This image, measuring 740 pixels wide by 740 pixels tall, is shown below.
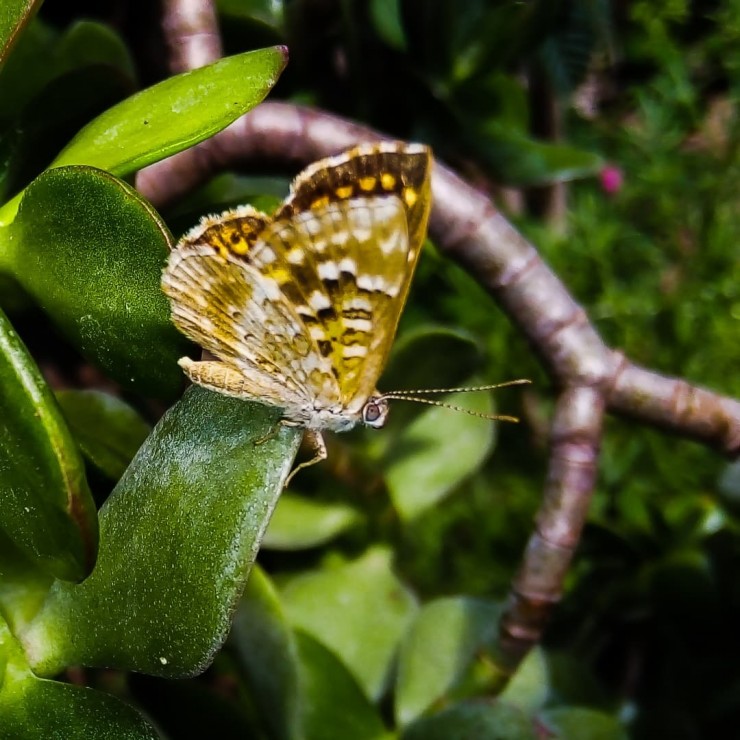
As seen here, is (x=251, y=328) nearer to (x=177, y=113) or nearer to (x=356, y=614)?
(x=177, y=113)

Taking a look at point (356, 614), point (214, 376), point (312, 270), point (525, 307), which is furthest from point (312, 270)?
point (356, 614)

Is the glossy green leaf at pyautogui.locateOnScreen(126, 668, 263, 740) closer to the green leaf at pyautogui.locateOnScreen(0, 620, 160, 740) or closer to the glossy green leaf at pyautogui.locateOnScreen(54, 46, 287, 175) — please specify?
the green leaf at pyautogui.locateOnScreen(0, 620, 160, 740)

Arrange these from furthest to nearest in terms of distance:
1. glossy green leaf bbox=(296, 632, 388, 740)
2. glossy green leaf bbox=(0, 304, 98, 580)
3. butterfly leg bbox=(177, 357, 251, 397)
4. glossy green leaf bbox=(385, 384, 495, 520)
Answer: glossy green leaf bbox=(385, 384, 495, 520), glossy green leaf bbox=(296, 632, 388, 740), butterfly leg bbox=(177, 357, 251, 397), glossy green leaf bbox=(0, 304, 98, 580)

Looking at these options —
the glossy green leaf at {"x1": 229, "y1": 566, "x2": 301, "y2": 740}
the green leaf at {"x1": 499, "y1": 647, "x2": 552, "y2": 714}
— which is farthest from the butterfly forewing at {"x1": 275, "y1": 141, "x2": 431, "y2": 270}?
the green leaf at {"x1": 499, "y1": 647, "x2": 552, "y2": 714}

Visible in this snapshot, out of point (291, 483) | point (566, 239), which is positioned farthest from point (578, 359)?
point (566, 239)

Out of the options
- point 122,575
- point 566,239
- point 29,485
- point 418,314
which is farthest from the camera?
point 566,239

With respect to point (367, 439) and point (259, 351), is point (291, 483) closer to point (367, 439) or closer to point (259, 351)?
point (367, 439)

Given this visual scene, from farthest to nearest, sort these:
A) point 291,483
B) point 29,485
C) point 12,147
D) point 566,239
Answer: point 566,239 → point 291,483 → point 12,147 → point 29,485
